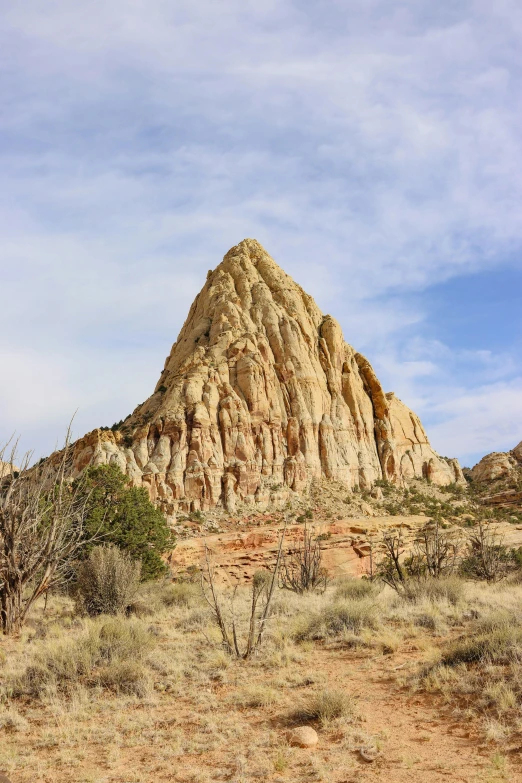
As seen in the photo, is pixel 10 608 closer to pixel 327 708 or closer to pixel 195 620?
pixel 195 620

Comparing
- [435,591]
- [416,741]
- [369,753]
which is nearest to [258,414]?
[435,591]

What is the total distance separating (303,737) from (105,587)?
10883 mm

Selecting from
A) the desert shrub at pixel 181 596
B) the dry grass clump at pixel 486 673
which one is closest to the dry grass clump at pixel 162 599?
the desert shrub at pixel 181 596

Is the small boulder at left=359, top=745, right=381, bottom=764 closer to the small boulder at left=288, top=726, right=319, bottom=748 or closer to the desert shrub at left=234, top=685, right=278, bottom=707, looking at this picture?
the small boulder at left=288, top=726, right=319, bottom=748

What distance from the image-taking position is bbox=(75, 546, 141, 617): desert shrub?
16.9 meters

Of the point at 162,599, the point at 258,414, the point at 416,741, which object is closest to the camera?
the point at 416,741

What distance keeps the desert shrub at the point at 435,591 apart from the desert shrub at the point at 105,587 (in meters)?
8.87

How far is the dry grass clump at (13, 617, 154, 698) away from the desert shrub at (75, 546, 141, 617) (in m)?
4.39

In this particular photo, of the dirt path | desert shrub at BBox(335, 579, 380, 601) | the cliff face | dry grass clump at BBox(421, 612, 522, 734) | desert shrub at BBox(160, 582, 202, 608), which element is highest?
the cliff face

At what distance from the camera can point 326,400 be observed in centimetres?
5634

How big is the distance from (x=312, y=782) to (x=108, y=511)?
2035 centimetres

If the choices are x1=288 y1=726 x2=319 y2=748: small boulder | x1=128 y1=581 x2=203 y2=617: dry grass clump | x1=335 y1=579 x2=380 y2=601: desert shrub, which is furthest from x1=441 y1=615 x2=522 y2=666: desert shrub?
x1=128 y1=581 x2=203 y2=617: dry grass clump

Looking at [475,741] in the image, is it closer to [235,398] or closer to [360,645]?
[360,645]

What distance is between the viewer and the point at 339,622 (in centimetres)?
1348
